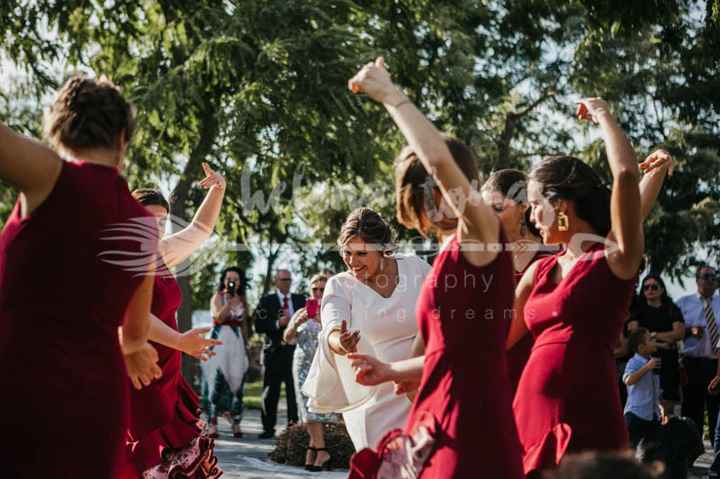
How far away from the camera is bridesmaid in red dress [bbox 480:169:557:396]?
4891 millimetres

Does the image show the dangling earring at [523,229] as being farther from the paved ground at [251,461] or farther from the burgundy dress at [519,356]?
the paved ground at [251,461]

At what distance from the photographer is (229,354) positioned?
46.9ft

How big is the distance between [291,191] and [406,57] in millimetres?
2971

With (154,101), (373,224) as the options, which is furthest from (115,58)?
(373,224)

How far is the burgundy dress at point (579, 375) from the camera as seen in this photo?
399 centimetres

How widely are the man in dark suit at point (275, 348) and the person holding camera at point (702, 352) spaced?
4.90 m

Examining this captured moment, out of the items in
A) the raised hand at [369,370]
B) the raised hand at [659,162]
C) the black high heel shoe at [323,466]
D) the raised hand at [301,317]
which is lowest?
the black high heel shoe at [323,466]

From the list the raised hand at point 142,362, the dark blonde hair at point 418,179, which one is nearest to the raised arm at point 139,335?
the raised hand at point 142,362

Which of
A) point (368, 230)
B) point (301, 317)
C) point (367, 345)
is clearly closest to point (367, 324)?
point (367, 345)

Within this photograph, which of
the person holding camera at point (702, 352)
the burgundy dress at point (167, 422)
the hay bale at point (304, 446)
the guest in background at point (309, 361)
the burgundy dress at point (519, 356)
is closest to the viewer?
the burgundy dress at point (519, 356)

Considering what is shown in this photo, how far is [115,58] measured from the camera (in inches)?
736

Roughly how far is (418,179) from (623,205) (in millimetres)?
756

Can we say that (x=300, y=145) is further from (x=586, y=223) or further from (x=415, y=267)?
(x=586, y=223)

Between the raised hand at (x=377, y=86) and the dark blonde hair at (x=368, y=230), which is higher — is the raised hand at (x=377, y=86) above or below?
above
